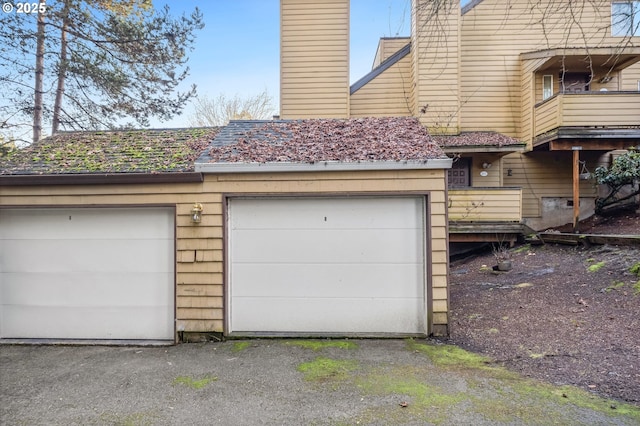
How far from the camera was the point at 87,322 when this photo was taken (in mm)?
4941

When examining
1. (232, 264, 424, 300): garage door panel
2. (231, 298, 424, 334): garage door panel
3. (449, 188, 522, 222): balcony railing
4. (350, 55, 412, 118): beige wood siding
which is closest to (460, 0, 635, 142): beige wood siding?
(350, 55, 412, 118): beige wood siding

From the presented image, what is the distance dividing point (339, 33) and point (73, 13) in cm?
686

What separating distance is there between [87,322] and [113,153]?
2463 millimetres

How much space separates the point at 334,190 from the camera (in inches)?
189

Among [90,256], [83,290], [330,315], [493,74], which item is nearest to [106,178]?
[90,256]

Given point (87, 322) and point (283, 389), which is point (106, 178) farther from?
A: point (283, 389)

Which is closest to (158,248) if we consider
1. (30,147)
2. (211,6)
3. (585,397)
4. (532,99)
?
(30,147)

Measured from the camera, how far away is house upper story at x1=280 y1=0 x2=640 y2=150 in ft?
30.2

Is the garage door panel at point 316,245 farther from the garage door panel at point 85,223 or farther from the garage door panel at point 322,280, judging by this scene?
the garage door panel at point 85,223

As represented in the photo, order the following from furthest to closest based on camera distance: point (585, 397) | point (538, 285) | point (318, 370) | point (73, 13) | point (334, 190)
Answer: point (73, 13)
point (538, 285)
point (334, 190)
point (318, 370)
point (585, 397)

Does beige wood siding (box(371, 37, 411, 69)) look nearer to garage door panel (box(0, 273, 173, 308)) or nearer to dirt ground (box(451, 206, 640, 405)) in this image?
dirt ground (box(451, 206, 640, 405))

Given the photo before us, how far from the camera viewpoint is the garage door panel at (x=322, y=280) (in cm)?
482

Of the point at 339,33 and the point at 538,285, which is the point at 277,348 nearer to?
the point at 538,285

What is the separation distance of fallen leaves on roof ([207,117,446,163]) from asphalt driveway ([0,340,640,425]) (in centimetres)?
243
